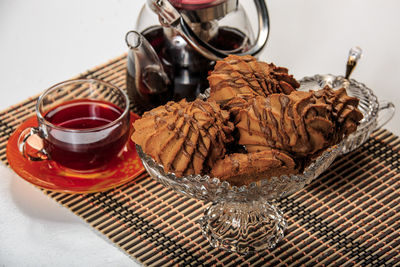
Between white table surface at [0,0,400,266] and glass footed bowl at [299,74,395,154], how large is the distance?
0.34 feet

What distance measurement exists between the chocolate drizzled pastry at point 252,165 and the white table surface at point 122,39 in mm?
477

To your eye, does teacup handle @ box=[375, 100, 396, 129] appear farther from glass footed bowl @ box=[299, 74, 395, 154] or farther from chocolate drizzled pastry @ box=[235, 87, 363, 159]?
chocolate drizzled pastry @ box=[235, 87, 363, 159]

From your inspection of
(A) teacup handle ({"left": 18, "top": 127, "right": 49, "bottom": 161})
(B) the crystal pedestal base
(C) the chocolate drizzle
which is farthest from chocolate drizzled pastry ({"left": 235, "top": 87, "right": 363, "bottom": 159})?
(A) teacup handle ({"left": 18, "top": 127, "right": 49, "bottom": 161})

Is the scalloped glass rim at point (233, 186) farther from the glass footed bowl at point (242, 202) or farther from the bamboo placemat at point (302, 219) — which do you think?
the bamboo placemat at point (302, 219)

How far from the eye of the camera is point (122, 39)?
4.97 ft

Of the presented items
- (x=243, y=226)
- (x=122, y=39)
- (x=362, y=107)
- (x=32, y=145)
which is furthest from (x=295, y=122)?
(x=122, y=39)

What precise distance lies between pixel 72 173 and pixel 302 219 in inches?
14.9

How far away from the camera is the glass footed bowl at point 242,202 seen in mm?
872

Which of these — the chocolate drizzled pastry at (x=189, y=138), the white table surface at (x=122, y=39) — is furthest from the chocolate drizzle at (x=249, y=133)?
the white table surface at (x=122, y=39)

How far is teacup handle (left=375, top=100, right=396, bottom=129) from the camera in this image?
117 centimetres

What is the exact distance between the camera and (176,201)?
110 centimetres

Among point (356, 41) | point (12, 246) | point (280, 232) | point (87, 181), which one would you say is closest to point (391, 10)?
point (356, 41)

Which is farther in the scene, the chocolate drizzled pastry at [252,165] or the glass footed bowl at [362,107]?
the glass footed bowl at [362,107]

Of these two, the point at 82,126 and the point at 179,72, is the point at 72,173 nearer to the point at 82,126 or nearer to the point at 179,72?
the point at 82,126
